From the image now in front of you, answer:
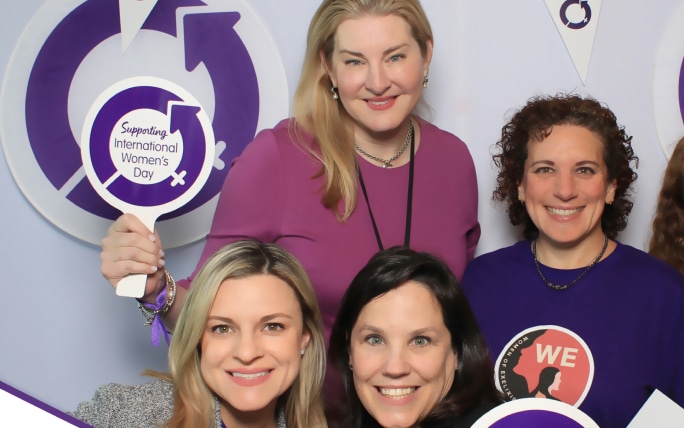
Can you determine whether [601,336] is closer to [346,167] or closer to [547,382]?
[547,382]

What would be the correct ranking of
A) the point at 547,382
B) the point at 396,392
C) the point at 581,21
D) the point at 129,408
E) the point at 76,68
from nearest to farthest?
the point at 396,392
the point at 129,408
the point at 547,382
the point at 76,68
the point at 581,21

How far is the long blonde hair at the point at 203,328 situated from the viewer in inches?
65.4

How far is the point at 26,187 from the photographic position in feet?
7.59

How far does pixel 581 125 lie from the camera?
203 centimetres

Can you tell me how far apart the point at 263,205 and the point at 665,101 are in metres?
1.39

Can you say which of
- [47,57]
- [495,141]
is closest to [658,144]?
[495,141]

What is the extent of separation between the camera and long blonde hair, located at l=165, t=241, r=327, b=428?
1660mm

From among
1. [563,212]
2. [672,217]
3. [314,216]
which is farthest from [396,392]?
[672,217]

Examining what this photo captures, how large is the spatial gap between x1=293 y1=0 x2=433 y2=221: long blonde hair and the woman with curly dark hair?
0.39 meters

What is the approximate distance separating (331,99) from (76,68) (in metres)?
0.77

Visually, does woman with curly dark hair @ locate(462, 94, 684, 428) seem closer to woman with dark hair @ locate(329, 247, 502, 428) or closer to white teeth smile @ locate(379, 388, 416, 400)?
woman with dark hair @ locate(329, 247, 502, 428)

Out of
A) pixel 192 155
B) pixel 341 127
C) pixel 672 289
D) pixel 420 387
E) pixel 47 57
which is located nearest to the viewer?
pixel 420 387

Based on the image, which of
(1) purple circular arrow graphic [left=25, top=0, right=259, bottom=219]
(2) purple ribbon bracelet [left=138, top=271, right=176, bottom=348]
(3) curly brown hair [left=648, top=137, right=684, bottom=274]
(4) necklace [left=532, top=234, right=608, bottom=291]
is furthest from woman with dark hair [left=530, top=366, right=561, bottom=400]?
(1) purple circular arrow graphic [left=25, top=0, right=259, bottom=219]

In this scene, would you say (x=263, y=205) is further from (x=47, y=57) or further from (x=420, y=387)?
(x=47, y=57)
